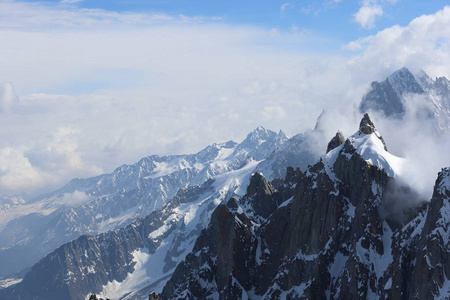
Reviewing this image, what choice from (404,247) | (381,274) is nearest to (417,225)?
(404,247)

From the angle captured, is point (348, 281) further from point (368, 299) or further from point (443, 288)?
point (443, 288)

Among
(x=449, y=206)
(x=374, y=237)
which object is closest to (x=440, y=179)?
(x=449, y=206)

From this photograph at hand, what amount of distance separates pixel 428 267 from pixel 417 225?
23.5m

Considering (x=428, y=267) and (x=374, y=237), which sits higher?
(x=374, y=237)

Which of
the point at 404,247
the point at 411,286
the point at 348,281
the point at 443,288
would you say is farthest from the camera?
the point at 348,281

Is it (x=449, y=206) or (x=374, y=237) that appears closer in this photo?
(x=449, y=206)

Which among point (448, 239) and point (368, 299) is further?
point (368, 299)

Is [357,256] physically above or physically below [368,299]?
above

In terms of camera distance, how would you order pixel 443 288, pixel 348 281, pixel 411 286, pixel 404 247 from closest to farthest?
pixel 443 288 < pixel 411 286 < pixel 404 247 < pixel 348 281

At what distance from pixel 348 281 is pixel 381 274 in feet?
44.0

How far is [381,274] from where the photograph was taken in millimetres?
193500

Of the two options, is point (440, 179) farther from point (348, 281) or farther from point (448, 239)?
point (348, 281)

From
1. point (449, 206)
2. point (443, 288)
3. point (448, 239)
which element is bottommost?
point (443, 288)

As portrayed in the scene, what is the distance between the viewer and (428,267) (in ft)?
555
